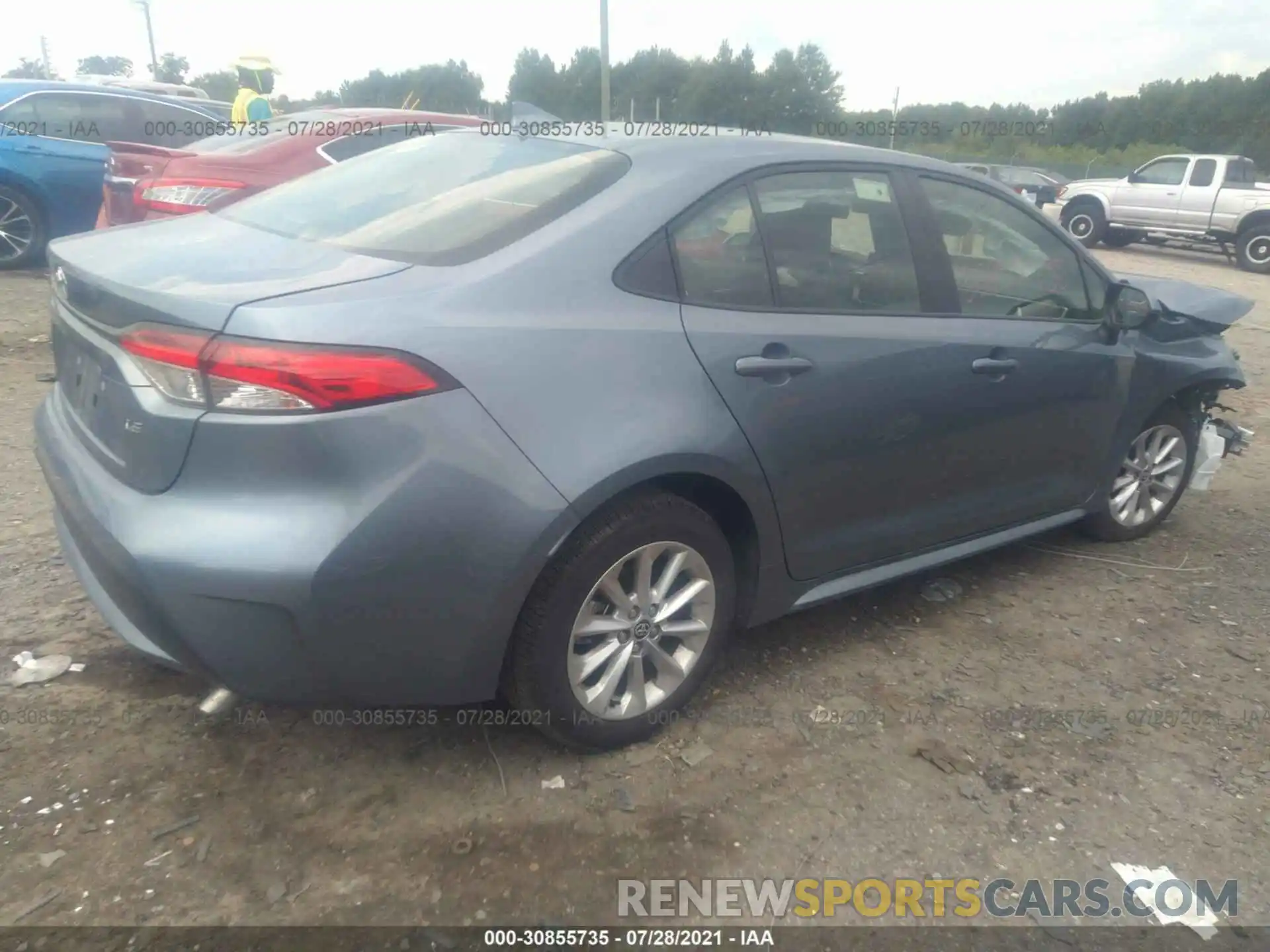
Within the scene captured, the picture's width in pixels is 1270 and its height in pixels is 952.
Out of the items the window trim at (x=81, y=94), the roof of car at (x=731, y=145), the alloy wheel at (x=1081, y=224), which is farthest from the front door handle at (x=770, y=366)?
the alloy wheel at (x=1081, y=224)

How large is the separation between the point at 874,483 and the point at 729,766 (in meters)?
0.97

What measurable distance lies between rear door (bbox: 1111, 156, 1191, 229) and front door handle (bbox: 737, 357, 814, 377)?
16.9m

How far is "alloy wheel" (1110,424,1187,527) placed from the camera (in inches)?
163

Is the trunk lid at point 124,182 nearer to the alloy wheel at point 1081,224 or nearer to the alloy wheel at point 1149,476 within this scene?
the alloy wheel at point 1149,476

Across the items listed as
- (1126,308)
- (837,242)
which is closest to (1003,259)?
(1126,308)

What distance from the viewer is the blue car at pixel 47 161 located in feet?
27.1

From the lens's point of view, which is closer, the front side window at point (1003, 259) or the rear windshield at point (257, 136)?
the front side window at point (1003, 259)

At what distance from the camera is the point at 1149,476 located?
4230mm

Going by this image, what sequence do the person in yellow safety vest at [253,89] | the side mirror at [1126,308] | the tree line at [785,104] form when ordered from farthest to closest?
the tree line at [785,104], the person in yellow safety vest at [253,89], the side mirror at [1126,308]

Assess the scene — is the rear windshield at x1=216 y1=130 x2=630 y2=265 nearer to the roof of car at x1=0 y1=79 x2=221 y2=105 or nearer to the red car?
the red car

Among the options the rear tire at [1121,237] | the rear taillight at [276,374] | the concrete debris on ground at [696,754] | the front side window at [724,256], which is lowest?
the rear tire at [1121,237]

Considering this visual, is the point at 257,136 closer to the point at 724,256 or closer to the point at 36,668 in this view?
the point at 36,668

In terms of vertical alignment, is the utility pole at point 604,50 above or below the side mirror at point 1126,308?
above

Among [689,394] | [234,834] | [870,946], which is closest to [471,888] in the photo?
[234,834]
